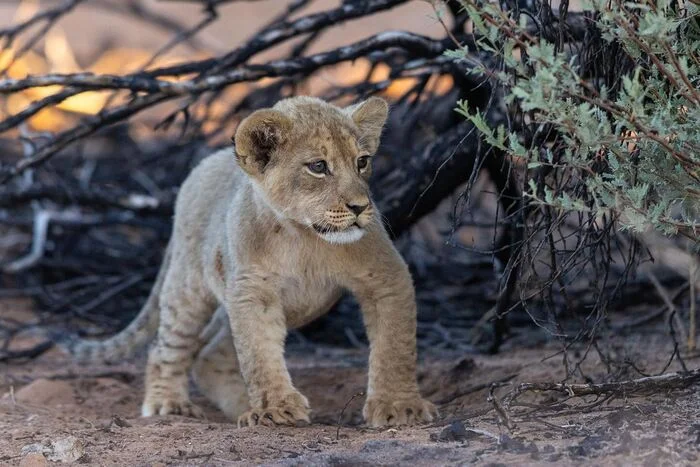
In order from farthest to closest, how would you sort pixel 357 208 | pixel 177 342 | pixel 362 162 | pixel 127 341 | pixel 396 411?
pixel 127 341 < pixel 177 342 < pixel 362 162 < pixel 396 411 < pixel 357 208

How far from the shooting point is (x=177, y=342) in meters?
5.62

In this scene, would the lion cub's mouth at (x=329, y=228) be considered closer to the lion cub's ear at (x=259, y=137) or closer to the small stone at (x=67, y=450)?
the lion cub's ear at (x=259, y=137)

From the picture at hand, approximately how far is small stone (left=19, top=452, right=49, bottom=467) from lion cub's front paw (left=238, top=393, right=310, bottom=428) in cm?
90

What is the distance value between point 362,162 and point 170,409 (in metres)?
1.72

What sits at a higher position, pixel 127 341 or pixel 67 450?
pixel 127 341

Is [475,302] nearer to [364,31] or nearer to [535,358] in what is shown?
[535,358]

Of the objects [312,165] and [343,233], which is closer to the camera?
[343,233]

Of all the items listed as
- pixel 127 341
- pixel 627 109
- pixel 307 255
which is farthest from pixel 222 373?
pixel 627 109

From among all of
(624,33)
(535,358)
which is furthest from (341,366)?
(624,33)

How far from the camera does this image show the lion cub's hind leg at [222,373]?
5648 millimetres

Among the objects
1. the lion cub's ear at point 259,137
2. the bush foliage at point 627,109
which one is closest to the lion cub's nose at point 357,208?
the lion cub's ear at point 259,137

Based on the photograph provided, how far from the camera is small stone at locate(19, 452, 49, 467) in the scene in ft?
12.1

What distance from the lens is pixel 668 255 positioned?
5.82 m

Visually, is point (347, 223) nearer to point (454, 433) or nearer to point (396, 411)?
point (396, 411)
